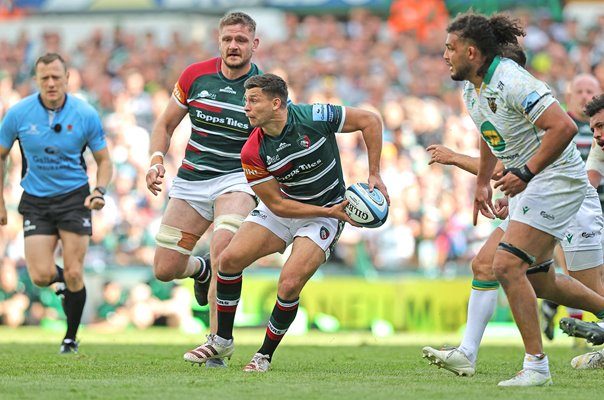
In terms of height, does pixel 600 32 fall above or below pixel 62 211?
above

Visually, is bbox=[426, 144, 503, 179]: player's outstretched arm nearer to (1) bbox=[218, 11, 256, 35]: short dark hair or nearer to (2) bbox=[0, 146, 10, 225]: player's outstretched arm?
(1) bbox=[218, 11, 256, 35]: short dark hair

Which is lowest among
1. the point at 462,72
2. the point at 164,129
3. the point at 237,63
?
the point at 164,129

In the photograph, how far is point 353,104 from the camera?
19.4 m

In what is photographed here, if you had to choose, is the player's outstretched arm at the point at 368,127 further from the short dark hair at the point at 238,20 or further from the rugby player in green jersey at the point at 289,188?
the short dark hair at the point at 238,20

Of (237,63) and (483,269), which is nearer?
(483,269)

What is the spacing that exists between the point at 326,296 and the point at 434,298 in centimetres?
158

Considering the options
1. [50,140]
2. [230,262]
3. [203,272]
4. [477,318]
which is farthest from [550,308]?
[50,140]

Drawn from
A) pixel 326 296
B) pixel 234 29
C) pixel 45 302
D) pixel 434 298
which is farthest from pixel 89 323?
pixel 234 29

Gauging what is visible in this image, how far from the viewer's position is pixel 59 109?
1166 centimetres

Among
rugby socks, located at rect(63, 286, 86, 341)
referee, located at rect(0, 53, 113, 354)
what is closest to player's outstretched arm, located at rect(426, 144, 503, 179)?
referee, located at rect(0, 53, 113, 354)

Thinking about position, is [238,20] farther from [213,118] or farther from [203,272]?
[203,272]

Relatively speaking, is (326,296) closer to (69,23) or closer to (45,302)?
(45,302)

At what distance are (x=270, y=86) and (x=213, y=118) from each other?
1.19 m

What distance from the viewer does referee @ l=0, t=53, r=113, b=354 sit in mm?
11414
